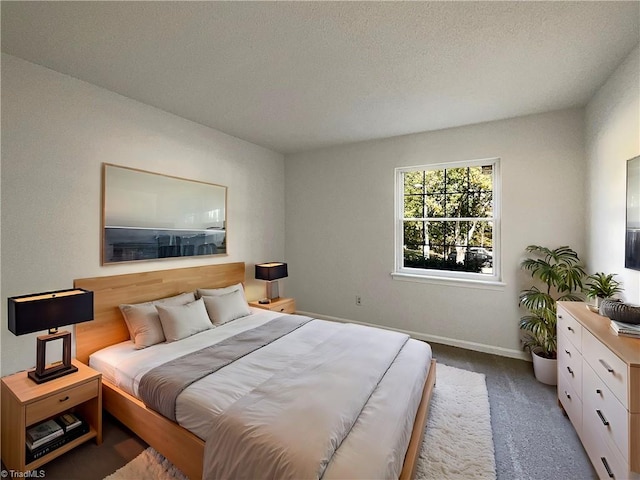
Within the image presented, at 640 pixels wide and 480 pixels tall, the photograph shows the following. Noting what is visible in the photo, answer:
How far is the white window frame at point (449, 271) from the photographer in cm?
340

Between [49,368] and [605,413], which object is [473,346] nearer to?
[605,413]

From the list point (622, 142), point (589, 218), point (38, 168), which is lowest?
point (589, 218)

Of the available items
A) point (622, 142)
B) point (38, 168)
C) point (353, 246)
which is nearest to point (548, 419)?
point (622, 142)

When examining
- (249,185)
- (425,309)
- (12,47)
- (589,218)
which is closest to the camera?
(12,47)

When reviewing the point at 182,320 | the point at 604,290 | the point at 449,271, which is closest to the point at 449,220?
the point at 449,271

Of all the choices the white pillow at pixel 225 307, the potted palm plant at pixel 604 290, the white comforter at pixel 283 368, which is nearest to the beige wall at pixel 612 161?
the potted palm plant at pixel 604 290

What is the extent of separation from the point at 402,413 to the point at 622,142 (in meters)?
2.55

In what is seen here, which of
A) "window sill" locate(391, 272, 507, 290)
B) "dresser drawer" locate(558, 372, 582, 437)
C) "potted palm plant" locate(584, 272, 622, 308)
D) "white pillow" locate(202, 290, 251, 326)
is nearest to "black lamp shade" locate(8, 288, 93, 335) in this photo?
"white pillow" locate(202, 290, 251, 326)

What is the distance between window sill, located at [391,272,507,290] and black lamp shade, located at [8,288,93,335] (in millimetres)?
3303

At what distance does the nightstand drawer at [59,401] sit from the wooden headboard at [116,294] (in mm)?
578

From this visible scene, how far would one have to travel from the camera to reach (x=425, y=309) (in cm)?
377

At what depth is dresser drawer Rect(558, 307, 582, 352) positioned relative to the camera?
1.96m

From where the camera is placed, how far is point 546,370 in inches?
107

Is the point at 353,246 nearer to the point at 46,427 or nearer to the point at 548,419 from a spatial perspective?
the point at 548,419
